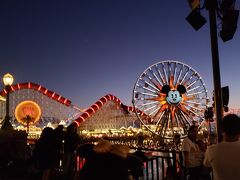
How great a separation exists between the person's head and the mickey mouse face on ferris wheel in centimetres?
2571

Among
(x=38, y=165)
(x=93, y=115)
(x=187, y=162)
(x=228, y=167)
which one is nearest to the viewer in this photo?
(x=228, y=167)

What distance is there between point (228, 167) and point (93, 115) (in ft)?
162

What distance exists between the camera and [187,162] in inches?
227

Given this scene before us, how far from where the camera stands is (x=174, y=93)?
29281 millimetres

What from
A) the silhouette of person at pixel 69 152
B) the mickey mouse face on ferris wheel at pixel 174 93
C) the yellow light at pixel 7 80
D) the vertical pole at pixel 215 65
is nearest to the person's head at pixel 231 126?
the vertical pole at pixel 215 65

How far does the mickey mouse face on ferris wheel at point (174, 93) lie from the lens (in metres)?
28.7

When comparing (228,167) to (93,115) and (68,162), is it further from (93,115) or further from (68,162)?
(93,115)

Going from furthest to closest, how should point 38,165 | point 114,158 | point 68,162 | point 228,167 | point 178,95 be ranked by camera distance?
point 178,95, point 68,162, point 38,165, point 228,167, point 114,158

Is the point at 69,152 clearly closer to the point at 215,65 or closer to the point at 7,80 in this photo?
Answer: the point at 215,65

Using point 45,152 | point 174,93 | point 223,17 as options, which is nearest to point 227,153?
point 45,152

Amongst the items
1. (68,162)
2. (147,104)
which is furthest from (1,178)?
(147,104)

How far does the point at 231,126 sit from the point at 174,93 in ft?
86.7

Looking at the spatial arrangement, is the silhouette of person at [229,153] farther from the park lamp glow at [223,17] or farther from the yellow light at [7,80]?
the yellow light at [7,80]

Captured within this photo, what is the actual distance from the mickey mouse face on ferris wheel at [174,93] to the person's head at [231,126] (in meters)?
25.7
